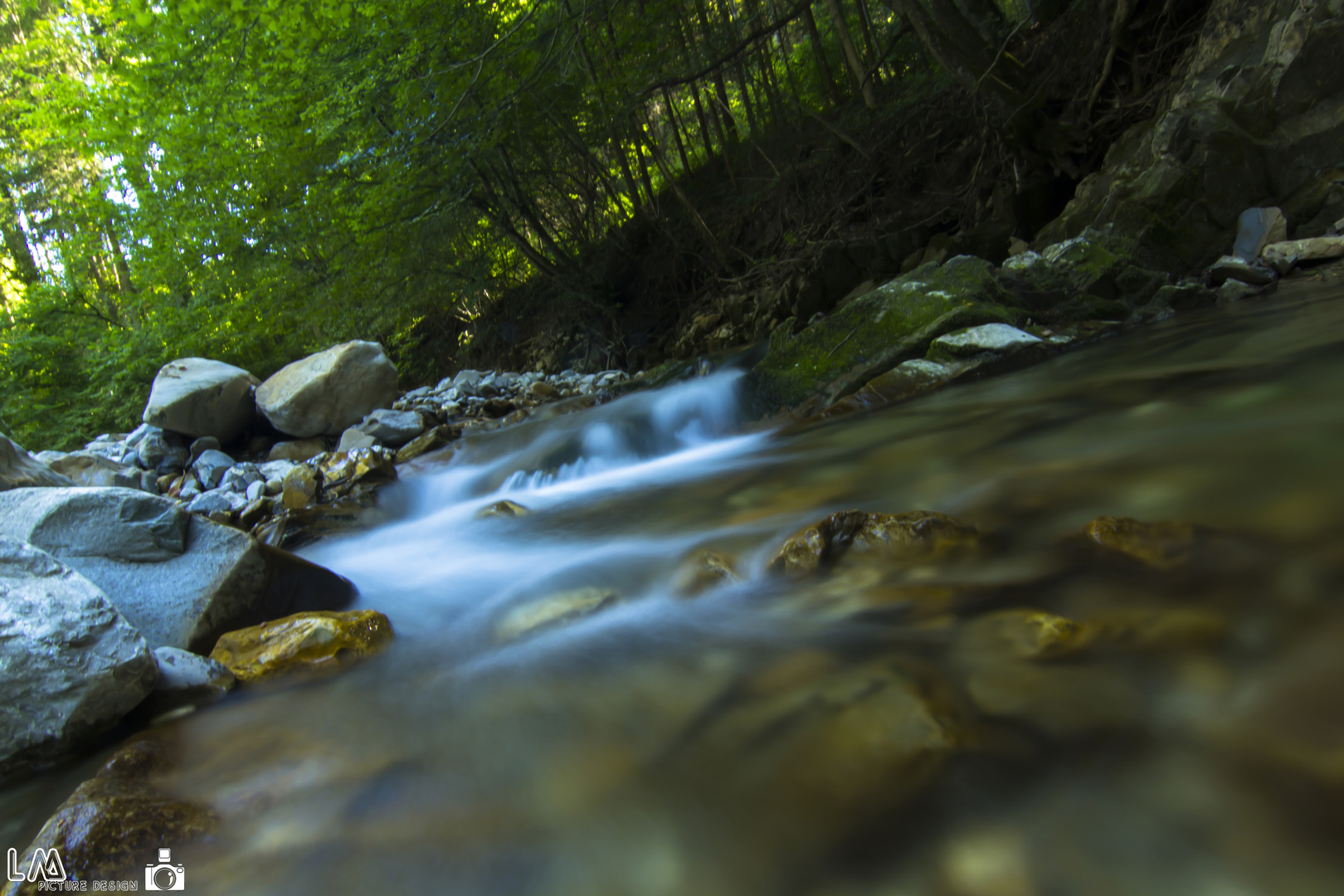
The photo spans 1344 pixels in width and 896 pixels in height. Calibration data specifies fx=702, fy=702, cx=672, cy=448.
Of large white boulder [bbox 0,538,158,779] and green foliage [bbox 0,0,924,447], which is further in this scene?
green foliage [bbox 0,0,924,447]

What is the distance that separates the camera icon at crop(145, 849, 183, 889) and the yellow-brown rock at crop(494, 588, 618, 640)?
114 centimetres

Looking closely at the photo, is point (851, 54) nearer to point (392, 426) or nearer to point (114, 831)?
point (392, 426)

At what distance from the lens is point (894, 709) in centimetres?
144

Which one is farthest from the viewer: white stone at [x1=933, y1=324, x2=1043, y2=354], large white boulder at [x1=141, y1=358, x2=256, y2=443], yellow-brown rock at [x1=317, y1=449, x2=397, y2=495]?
large white boulder at [x1=141, y1=358, x2=256, y2=443]

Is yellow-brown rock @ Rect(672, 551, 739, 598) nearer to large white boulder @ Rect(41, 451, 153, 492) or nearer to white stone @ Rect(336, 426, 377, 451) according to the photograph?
white stone @ Rect(336, 426, 377, 451)

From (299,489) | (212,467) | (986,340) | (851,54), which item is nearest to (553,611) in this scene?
(986,340)

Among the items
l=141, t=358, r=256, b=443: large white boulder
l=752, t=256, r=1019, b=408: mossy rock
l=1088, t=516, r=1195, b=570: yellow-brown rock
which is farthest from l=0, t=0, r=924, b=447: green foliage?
l=1088, t=516, r=1195, b=570: yellow-brown rock

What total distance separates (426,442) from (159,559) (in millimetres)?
5124

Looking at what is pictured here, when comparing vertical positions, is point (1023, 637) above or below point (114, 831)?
below

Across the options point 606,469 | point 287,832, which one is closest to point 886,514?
point 287,832

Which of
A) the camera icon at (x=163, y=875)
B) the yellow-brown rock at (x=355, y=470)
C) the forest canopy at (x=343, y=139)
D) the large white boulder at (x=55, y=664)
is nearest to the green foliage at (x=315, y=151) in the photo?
the forest canopy at (x=343, y=139)

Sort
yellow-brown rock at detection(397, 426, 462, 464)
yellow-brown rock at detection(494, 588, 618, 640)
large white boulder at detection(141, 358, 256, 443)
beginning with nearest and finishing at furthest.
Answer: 1. yellow-brown rock at detection(494, 588, 618, 640)
2. yellow-brown rock at detection(397, 426, 462, 464)
3. large white boulder at detection(141, 358, 256, 443)

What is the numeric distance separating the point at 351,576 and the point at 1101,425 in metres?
3.82

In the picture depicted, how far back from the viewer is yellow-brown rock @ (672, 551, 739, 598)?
242 centimetres
